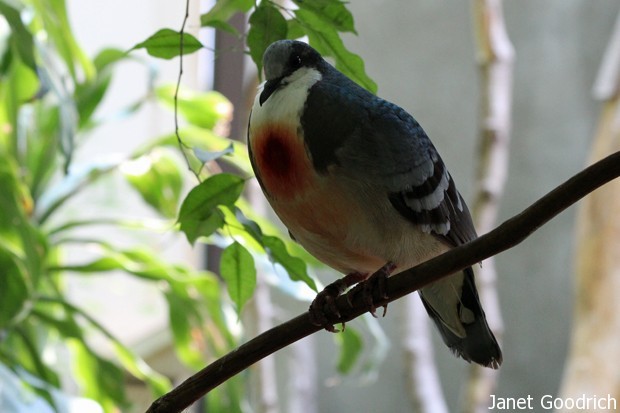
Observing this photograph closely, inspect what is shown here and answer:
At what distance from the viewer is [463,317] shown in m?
0.61

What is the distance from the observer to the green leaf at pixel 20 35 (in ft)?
2.45

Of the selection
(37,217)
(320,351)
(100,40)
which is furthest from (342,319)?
(100,40)

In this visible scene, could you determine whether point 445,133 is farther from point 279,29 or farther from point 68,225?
point 279,29

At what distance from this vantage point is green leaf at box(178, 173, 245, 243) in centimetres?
49

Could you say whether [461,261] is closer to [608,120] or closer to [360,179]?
Answer: [360,179]

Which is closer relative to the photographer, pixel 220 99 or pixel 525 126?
pixel 220 99

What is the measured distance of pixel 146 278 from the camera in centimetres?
122

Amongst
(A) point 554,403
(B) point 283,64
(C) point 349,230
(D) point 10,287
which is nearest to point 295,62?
(B) point 283,64

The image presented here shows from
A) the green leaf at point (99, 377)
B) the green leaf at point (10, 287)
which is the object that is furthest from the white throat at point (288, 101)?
the green leaf at point (99, 377)

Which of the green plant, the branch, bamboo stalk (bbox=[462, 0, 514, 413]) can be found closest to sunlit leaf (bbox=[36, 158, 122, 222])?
the green plant

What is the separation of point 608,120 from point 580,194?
3.43ft

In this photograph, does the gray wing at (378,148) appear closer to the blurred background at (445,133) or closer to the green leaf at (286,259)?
the green leaf at (286,259)

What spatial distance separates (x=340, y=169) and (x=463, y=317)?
21cm

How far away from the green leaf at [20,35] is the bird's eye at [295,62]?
1.24 ft
